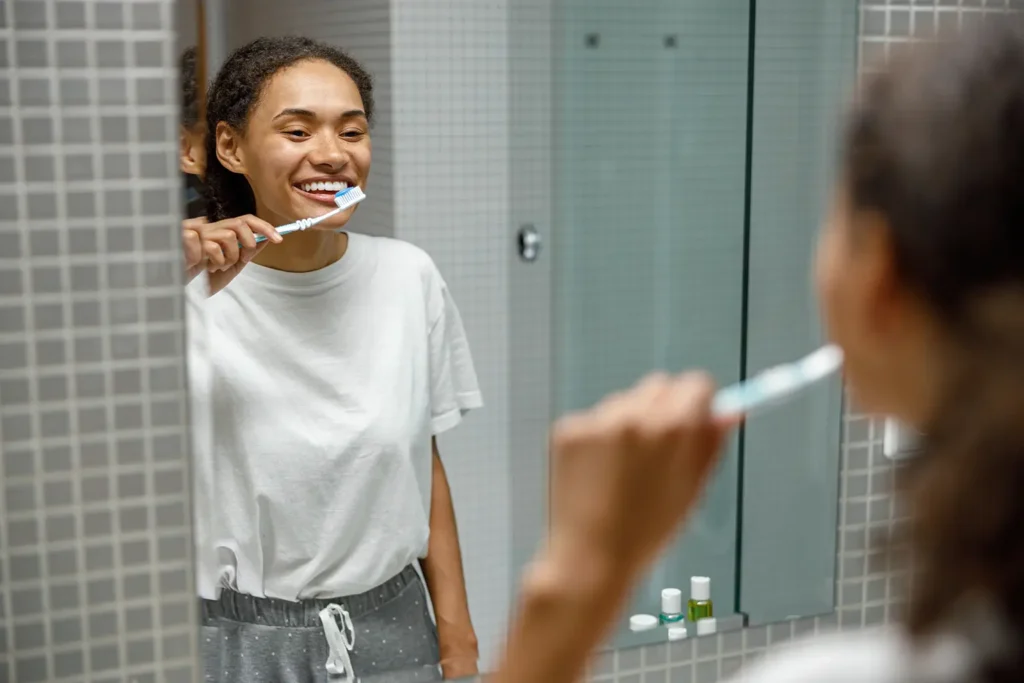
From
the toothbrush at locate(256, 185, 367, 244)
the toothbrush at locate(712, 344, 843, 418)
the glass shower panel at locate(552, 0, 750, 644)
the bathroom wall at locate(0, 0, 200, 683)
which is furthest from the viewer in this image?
the glass shower panel at locate(552, 0, 750, 644)

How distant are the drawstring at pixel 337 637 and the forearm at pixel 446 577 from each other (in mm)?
79

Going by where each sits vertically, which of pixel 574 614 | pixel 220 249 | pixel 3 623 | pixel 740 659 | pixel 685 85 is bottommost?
pixel 740 659

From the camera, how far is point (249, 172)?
101 cm

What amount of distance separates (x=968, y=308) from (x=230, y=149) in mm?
676

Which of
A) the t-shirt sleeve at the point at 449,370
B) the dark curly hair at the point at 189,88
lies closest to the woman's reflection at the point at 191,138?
the dark curly hair at the point at 189,88

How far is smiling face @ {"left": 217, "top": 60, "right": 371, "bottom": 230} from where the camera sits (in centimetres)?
101

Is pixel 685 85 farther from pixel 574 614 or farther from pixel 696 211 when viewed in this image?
pixel 574 614

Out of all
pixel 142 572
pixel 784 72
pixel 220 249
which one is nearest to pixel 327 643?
pixel 142 572

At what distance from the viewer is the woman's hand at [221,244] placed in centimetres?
99

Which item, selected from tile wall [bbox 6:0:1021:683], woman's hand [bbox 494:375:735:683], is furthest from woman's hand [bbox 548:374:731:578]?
tile wall [bbox 6:0:1021:683]

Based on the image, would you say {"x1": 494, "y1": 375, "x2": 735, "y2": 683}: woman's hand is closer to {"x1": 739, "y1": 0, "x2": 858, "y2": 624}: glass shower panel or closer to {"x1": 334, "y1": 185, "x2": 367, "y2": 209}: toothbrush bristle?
{"x1": 334, "y1": 185, "x2": 367, "y2": 209}: toothbrush bristle

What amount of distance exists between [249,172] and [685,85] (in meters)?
0.44

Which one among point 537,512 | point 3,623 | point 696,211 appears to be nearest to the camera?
point 3,623

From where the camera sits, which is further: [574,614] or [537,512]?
[537,512]
